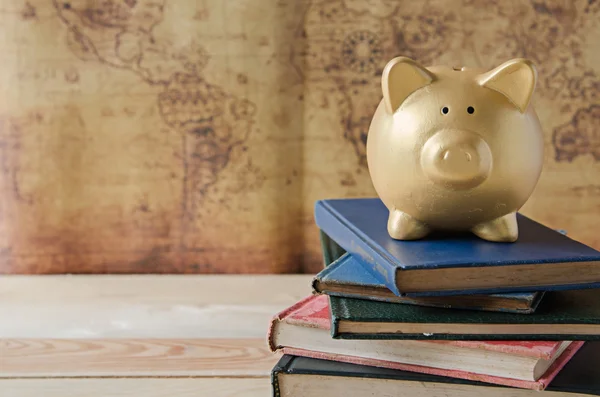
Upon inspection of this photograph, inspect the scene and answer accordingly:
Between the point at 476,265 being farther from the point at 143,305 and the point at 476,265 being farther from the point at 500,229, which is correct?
the point at 143,305

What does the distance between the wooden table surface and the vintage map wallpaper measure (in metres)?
0.11

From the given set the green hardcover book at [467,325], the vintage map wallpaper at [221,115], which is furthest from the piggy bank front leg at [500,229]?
the vintage map wallpaper at [221,115]

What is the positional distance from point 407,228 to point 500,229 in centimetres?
12

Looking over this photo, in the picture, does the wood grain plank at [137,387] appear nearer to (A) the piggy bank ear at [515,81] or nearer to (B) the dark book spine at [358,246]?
(B) the dark book spine at [358,246]

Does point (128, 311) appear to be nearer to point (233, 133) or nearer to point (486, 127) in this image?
point (233, 133)

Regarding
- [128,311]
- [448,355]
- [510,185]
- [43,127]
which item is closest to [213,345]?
[128,311]

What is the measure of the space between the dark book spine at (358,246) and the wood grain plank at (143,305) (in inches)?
9.8

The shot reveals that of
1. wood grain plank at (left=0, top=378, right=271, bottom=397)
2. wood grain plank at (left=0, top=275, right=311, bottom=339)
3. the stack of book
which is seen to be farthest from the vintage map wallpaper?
the stack of book

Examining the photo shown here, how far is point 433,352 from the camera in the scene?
77cm

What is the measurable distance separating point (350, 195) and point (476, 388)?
877mm

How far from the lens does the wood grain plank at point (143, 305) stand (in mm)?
1160

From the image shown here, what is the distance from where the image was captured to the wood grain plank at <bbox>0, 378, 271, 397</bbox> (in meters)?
0.90

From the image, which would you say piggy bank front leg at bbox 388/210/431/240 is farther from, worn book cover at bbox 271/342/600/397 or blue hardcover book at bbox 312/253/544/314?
worn book cover at bbox 271/342/600/397

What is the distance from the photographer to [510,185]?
797 mm
